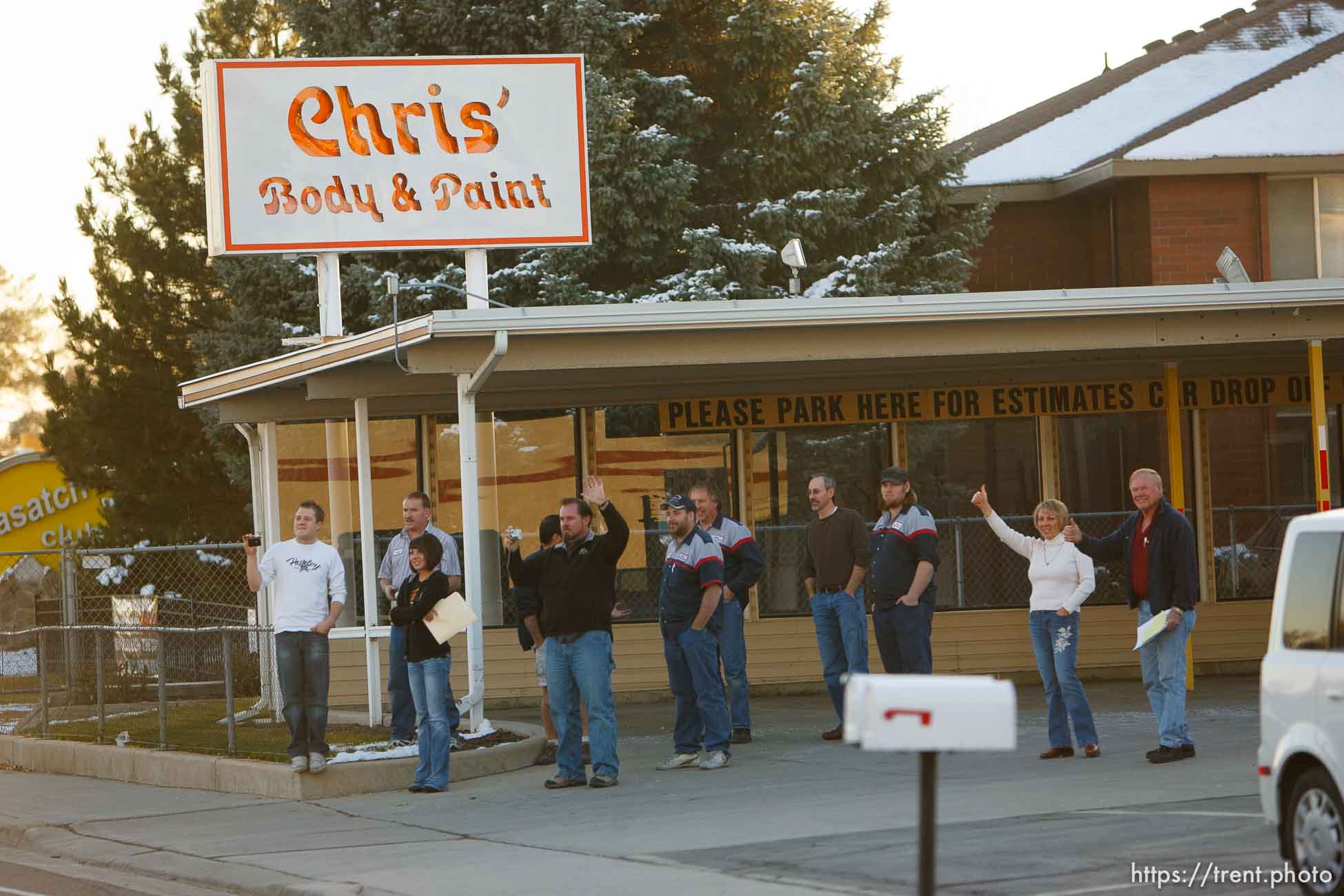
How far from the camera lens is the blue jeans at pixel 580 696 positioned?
1126 cm

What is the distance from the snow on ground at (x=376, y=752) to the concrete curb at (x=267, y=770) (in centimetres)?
10

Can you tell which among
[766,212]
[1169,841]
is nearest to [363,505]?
[1169,841]

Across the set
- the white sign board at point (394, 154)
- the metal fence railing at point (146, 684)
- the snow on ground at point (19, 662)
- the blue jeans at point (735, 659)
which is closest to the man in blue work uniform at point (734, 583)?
the blue jeans at point (735, 659)

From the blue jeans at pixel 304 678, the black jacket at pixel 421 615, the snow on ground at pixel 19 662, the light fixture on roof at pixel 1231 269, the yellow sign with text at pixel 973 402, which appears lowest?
the snow on ground at pixel 19 662

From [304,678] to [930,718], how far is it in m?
7.90

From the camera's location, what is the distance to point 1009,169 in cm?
2641

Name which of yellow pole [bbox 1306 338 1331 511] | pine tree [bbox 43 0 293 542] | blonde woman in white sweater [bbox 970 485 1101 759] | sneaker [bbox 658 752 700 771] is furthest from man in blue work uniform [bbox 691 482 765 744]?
pine tree [bbox 43 0 293 542]

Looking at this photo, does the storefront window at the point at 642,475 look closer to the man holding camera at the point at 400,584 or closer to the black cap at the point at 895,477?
the man holding camera at the point at 400,584

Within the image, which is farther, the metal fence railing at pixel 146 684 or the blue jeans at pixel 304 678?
the metal fence railing at pixel 146 684

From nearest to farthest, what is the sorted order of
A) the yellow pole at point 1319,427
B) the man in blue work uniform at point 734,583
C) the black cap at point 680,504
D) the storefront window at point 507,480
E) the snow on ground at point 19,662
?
the black cap at point 680,504
the man in blue work uniform at point 734,583
the yellow pole at point 1319,427
the storefront window at point 507,480
the snow on ground at point 19,662

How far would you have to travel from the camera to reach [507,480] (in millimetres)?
17469

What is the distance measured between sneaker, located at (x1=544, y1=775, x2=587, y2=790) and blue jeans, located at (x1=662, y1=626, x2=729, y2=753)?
0.88 m

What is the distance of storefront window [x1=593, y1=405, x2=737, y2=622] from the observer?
17500 mm

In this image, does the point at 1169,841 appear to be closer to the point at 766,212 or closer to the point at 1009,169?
the point at 766,212
